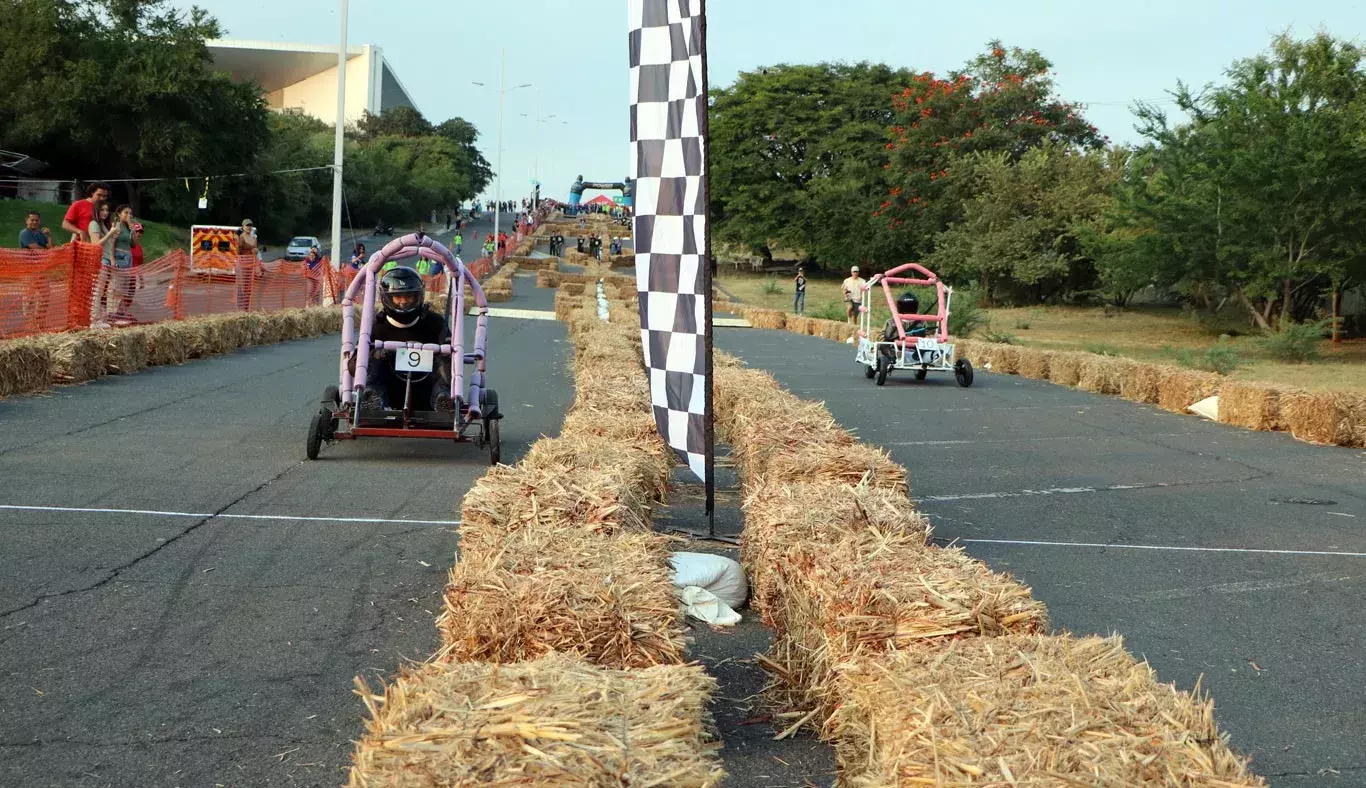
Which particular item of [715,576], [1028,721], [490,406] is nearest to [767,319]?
[490,406]

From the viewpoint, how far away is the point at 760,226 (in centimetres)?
6881

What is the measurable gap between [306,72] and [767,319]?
10531 centimetres

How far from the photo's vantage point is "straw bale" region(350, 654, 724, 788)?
96.9 inches

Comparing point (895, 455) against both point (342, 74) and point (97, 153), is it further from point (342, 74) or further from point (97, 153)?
point (97, 153)

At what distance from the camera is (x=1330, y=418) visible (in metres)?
12.0

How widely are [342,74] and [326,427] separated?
1199 inches

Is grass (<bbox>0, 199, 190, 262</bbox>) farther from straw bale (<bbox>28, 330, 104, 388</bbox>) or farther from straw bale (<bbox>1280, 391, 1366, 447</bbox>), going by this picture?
straw bale (<bbox>1280, 391, 1366, 447</bbox>)

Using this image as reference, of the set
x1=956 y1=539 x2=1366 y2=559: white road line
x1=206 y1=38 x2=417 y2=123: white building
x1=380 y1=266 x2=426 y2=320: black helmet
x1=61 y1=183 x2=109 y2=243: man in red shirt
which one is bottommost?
x1=956 y1=539 x2=1366 y2=559: white road line

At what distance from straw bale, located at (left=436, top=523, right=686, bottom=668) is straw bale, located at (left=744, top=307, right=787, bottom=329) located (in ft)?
105

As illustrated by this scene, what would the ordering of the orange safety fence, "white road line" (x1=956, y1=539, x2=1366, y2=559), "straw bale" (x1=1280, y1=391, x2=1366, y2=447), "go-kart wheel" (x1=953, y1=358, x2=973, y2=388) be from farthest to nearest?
"go-kart wheel" (x1=953, y1=358, x2=973, y2=388), the orange safety fence, "straw bale" (x1=1280, y1=391, x2=1366, y2=447), "white road line" (x1=956, y1=539, x2=1366, y2=559)

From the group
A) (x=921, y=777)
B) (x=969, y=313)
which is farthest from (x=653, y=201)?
(x=969, y=313)

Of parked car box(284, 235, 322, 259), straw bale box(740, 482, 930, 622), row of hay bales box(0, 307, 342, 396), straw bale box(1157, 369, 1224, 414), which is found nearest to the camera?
straw bale box(740, 482, 930, 622)

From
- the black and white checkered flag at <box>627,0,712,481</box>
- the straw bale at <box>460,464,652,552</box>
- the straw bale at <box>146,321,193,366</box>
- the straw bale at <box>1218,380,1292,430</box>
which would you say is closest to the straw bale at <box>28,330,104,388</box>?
the straw bale at <box>146,321,193,366</box>

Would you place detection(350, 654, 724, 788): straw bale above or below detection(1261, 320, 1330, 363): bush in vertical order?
below
